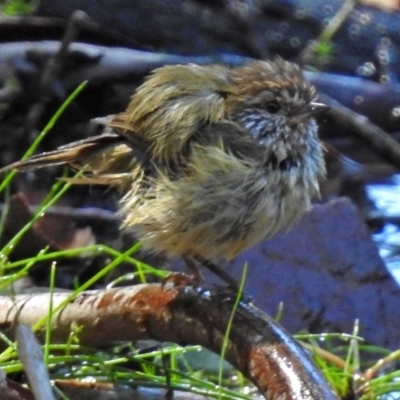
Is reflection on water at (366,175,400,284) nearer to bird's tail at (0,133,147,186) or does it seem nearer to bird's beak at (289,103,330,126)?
bird's beak at (289,103,330,126)

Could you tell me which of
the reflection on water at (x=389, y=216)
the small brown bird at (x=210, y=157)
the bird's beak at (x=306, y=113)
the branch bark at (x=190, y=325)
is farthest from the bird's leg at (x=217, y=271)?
the reflection on water at (x=389, y=216)

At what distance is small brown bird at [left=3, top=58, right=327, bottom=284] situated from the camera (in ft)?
9.05

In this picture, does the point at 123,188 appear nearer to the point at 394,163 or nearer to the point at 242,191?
the point at 242,191

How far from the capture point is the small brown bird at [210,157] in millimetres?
2760

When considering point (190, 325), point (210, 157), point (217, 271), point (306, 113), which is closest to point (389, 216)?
point (306, 113)

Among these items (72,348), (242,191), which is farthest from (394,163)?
(72,348)

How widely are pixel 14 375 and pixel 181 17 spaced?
9.60ft

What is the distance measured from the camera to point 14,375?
259 cm

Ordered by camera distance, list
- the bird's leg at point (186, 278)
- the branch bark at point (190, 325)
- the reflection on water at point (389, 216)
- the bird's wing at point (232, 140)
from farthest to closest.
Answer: the reflection on water at point (389, 216) → the bird's wing at point (232, 140) → the bird's leg at point (186, 278) → the branch bark at point (190, 325)

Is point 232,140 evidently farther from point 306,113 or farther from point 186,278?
point 186,278

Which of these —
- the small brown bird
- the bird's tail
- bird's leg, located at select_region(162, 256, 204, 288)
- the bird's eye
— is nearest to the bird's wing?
the small brown bird

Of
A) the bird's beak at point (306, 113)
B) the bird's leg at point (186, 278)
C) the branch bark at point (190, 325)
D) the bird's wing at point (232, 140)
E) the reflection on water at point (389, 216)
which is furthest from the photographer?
the reflection on water at point (389, 216)

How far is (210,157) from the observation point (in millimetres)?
2783

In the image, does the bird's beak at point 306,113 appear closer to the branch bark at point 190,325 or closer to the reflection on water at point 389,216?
the branch bark at point 190,325
